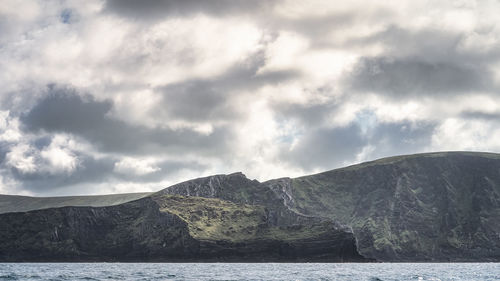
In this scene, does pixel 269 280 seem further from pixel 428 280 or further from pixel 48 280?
pixel 48 280

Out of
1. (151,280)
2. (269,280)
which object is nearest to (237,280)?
(269,280)

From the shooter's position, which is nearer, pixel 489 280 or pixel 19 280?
pixel 19 280

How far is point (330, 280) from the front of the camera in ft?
410

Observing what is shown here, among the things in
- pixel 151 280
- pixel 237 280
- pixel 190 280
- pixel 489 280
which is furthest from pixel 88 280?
pixel 489 280

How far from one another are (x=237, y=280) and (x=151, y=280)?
19395 mm

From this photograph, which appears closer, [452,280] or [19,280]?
[19,280]

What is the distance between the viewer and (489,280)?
415 ft

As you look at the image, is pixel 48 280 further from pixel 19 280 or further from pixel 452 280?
pixel 452 280

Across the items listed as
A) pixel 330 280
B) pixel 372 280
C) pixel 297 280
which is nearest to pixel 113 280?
pixel 297 280

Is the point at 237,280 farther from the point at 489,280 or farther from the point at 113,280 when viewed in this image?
the point at 489,280

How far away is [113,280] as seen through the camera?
11538cm

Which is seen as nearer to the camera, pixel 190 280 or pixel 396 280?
pixel 190 280

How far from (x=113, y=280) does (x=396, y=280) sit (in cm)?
6592

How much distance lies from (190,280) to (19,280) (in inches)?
1425
